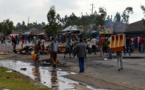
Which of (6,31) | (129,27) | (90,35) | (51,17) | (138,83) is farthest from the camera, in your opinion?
(6,31)

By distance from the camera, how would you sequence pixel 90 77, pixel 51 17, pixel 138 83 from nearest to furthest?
pixel 138 83
pixel 90 77
pixel 51 17

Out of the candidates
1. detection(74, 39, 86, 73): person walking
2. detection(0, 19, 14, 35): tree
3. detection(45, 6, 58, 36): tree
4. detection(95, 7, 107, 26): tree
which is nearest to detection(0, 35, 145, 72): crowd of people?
detection(74, 39, 86, 73): person walking

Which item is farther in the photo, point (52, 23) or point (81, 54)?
point (52, 23)

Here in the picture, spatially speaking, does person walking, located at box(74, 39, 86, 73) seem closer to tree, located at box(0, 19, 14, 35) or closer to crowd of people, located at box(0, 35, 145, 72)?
crowd of people, located at box(0, 35, 145, 72)

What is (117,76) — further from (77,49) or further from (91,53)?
(91,53)

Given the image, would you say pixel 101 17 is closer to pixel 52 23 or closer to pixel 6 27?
pixel 52 23

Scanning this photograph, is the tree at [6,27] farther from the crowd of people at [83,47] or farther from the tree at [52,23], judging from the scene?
the crowd of people at [83,47]

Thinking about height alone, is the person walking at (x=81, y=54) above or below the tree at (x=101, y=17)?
below

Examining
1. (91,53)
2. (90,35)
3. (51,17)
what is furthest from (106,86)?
(51,17)

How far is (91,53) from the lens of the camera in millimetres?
32625

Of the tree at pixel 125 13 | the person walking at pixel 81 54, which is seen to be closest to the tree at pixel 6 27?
the tree at pixel 125 13

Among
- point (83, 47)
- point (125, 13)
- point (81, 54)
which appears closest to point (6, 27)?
point (125, 13)

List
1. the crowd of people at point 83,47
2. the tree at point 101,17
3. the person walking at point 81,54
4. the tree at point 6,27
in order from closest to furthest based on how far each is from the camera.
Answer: the person walking at point 81,54
the crowd of people at point 83,47
the tree at point 101,17
the tree at point 6,27

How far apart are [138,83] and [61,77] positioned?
13.3 ft
